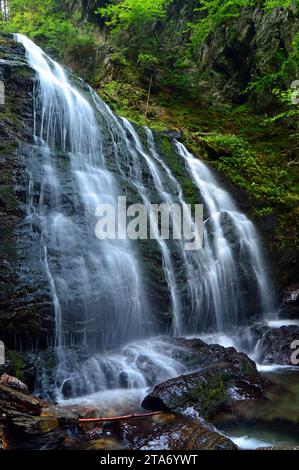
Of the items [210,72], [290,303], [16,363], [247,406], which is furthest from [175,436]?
[210,72]

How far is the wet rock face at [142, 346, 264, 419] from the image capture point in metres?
5.12

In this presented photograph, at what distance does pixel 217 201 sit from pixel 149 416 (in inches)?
265

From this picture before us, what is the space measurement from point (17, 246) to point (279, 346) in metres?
5.07

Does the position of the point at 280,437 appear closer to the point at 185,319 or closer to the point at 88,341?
the point at 88,341

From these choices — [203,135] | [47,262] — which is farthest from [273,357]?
[203,135]

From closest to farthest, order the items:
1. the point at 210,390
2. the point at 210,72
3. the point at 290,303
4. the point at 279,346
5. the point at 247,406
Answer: the point at 247,406 → the point at 210,390 → the point at 279,346 → the point at 290,303 → the point at 210,72

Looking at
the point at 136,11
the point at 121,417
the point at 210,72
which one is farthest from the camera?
the point at 210,72

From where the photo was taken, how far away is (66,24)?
18.2 metres

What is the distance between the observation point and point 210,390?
17.9 ft

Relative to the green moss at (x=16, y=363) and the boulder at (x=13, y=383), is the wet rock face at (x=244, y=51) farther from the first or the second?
the boulder at (x=13, y=383)

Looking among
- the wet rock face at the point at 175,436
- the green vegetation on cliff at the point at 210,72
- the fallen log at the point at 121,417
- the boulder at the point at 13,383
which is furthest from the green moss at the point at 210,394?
the green vegetation on cliff at the point at 210,72

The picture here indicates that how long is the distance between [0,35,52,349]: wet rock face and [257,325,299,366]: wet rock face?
409cm

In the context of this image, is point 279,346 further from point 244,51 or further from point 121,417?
point 244,51

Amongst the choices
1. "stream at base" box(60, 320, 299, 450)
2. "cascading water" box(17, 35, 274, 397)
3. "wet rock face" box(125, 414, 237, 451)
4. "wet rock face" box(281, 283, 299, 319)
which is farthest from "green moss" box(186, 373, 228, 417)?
"wet rock face" box(281, 283, 299, 319)
